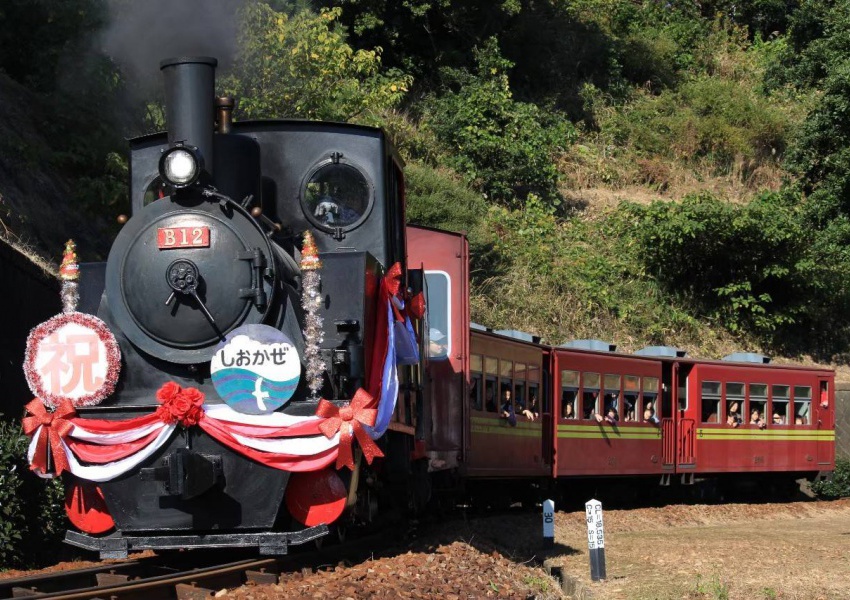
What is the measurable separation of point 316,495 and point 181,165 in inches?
90.7

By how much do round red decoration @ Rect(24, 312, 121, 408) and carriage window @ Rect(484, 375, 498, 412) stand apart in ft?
25.1

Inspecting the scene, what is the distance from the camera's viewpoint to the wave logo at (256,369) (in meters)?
7.43

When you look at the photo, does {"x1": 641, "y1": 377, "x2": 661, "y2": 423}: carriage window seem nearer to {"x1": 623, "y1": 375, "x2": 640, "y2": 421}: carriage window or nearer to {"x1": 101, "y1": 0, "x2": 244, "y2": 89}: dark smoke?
{"x1": 623, "y1": 375, "x2": 640, "y2": 421}: carriage window

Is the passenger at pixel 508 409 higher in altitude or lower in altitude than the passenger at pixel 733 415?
higher

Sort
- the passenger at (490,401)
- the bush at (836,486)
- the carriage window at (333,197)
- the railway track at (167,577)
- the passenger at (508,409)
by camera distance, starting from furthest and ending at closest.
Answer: the bush at (836,486), the passenger at (508,409), the passenger at (490,401), the carriage window at (333,197), the railway track at (167,577)

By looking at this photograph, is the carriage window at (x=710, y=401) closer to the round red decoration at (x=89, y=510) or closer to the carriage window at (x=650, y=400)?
the carriage window at (x=650, y=400)

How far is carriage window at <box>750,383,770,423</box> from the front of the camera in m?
20.5

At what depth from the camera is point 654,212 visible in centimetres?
2667

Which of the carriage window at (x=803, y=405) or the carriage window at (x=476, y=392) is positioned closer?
the carriage window at (x=476, y=392)

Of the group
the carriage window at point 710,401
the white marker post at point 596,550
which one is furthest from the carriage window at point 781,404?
the white marker post at point 596,550

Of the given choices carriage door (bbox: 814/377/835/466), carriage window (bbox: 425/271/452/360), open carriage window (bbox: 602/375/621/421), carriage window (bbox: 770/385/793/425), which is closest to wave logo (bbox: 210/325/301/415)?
carriage window (bbox: 425/271/452/360)

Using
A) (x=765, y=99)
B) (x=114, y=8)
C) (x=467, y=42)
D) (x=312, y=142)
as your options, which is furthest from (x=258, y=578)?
(x=765, y=99)

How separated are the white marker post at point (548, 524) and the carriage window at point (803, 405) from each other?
10.4 m

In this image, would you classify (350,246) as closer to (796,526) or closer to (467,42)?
(796,526)
